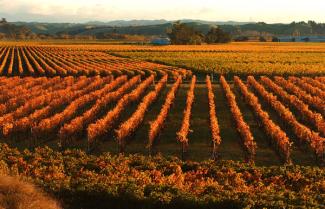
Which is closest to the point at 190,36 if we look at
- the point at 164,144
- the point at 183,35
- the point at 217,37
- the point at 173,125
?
the point at 183,35

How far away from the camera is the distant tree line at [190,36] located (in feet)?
488

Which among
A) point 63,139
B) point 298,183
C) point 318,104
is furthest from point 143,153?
point 318,104

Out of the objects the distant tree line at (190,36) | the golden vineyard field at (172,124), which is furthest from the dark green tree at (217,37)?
the golden vineyard field at (172,124)

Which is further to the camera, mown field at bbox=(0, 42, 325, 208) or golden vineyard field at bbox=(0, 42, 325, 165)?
golden vineyard field at bbox=(0, 42, 325, 165)

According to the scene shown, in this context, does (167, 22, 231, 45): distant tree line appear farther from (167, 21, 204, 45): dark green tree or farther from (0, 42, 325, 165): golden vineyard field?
(0, 42, 325, 165): golden vineyard field

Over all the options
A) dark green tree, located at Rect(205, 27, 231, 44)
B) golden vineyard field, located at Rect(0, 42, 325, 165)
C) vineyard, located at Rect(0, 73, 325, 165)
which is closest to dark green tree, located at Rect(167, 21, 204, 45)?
dark green tree, located at Rect(205, 27, 231, 44)

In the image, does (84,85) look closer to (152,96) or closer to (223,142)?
(152,96)

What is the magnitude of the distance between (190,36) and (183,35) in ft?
7.47

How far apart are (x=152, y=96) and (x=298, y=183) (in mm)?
20279

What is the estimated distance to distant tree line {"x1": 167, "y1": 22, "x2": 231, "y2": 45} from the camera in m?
149

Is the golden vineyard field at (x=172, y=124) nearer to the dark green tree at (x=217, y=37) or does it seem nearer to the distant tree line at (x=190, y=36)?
the distant tree line at (x=190, y=36)

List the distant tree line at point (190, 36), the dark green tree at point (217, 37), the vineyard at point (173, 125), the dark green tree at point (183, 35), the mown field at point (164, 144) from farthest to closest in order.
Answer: the dark green tree at point (217, 37) < the distant tree line at point (190, 36) < the dark green tree at point (183, 35) < the vineyard at point (173, 125) < the mown field at point (164, 144)

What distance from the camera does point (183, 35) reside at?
150 metres

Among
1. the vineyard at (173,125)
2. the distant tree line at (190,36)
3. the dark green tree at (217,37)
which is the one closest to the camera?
the vineyard at (173,125)
